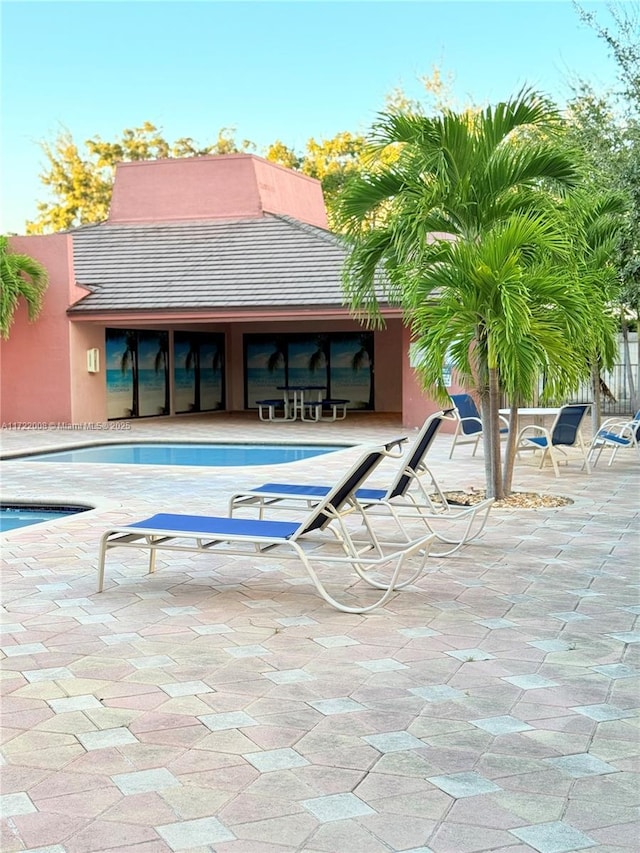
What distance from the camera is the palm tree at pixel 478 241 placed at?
29.0 ft

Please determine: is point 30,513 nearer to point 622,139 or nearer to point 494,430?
point 494,430

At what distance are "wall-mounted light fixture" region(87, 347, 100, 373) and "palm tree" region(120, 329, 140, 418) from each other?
1213 millimetres

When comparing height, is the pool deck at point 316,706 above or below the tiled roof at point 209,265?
below

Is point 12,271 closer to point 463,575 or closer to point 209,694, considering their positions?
point 463,575

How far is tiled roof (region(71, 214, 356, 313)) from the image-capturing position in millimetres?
20984

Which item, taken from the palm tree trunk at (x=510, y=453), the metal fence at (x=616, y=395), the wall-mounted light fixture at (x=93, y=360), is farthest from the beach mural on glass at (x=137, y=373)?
the palm tree trunk at (x=510, y=453)

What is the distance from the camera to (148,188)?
84.8 ft

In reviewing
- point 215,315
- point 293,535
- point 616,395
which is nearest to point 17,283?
point 215,315

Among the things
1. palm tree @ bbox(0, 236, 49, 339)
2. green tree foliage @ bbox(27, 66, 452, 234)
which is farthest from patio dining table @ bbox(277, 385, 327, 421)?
green tree foliage @ bbox(27, 66, 452, 234)

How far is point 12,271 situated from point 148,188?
6237 millimetres

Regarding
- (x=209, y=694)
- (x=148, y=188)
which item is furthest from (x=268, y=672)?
(x=148, y=188)

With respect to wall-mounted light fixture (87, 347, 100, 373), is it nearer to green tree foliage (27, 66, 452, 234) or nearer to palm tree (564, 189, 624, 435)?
palm tree (564, 189, 624, 435)

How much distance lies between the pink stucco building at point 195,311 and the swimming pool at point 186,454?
A: 154 inches

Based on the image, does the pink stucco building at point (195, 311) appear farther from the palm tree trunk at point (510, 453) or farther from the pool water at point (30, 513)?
the pool water at point (30, 513)
